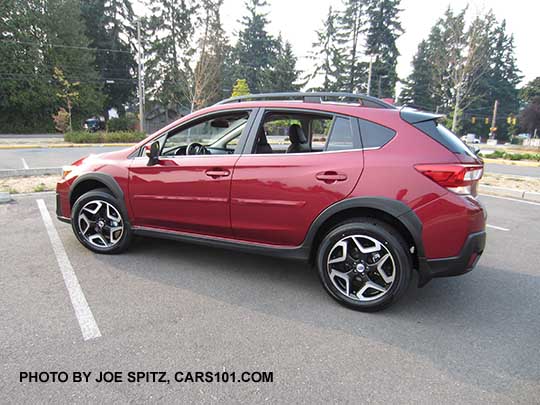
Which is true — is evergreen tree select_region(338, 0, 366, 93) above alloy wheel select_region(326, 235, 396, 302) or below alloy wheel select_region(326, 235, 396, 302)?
above

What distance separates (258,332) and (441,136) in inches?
82.5

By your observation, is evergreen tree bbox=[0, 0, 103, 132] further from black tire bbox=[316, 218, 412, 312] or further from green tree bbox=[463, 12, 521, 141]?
Answer: green tree bbox=[463, 12, 521, 141]

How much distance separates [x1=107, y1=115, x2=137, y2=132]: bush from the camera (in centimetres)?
3728

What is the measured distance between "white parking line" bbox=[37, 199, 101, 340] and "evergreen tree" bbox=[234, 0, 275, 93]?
168 ft

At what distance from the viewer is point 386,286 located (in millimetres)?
2816

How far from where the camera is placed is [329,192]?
2.84m

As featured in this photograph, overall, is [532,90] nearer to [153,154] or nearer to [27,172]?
[27,172]

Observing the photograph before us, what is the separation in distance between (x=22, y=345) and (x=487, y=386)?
2.99 meters

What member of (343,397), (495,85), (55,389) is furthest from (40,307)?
(495,85)

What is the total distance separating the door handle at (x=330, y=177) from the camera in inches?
111

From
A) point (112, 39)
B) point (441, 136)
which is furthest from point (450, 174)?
point (112, 39)

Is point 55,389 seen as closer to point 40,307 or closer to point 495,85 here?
point 40,307

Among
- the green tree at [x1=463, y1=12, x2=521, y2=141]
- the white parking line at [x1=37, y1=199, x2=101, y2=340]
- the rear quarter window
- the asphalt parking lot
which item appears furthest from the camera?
the green tree at [x1=463, y1=12, x2=521, y2=141]

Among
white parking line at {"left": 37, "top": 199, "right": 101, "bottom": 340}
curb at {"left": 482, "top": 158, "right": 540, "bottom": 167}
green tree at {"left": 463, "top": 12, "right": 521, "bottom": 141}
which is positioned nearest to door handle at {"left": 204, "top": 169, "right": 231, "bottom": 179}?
white parking line at {"left": 37, "top": 199, "right": 101, "bottom": 340}
